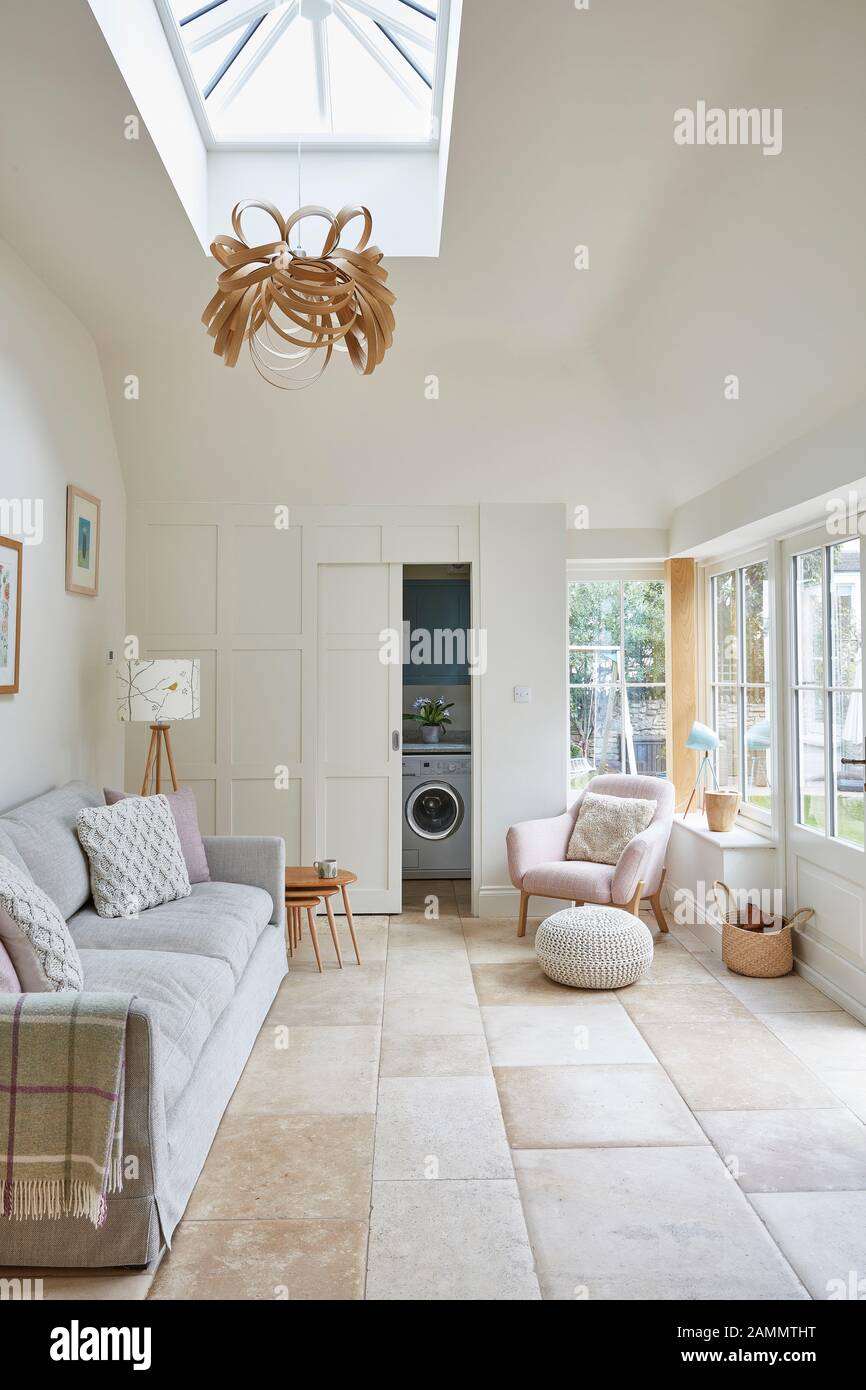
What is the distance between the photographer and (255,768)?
5.00 m

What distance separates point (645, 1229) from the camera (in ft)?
6.98

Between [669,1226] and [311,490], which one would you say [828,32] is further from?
[311,490]

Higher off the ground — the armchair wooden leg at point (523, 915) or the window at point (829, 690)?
the window at point (829, 690)

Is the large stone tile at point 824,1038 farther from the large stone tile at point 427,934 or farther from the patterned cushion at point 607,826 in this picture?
the large stone tile at point 427,934

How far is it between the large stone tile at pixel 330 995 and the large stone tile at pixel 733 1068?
1093 mm

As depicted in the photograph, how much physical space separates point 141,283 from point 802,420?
2623 mm

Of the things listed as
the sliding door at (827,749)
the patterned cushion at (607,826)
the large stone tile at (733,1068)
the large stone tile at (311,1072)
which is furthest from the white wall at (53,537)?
the sliding door at (827,749)

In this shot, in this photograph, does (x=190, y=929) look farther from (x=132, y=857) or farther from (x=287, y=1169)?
(x=287, y=1169)

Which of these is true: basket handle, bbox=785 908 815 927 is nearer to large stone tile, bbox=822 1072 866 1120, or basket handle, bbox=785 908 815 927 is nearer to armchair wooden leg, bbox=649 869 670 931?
armchair wooden leg, bbox=649 869 670 931

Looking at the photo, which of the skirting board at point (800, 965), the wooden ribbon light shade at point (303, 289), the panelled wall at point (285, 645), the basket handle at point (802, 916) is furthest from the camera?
the panelled wall at point (285, 645)

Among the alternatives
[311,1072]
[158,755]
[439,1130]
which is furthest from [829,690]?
[158,755]

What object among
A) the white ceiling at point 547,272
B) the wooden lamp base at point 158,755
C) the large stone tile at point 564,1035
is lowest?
the large stone tile at point 564,1035

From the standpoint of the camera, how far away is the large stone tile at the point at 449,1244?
1911 millimetres

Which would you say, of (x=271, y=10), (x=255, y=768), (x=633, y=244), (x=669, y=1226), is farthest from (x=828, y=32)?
(x=255, y=768)
